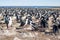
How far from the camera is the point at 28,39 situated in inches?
821

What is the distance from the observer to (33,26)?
1067 inches

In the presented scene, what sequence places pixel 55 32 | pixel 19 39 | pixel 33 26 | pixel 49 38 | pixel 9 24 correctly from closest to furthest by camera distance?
pixel 19 39 → pixel 49 38 → pixel 55 32 → pixel 33 26 → pixel 9 24

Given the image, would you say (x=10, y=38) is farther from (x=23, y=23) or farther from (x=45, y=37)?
(x=23, y=23)

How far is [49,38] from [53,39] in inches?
25.4

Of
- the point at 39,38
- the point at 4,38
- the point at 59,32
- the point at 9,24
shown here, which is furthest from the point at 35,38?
the point at 9,24

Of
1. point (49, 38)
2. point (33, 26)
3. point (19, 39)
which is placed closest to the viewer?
point (19, 39)

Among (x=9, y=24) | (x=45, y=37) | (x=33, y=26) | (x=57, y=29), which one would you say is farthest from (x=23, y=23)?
(x=45, y=37)

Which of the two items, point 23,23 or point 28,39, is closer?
point 28,39

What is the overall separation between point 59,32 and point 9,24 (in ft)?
31.0

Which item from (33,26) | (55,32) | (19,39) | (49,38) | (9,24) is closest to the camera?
(19,39)

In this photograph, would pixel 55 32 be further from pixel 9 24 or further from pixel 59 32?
pixel 9 24

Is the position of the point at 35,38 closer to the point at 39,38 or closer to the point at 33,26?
the point at 39,38

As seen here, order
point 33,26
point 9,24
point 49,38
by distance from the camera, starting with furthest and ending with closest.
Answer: point 9,24, point 33,26, point 49,38

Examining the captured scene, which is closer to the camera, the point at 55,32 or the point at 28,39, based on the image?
the point at 28,39
